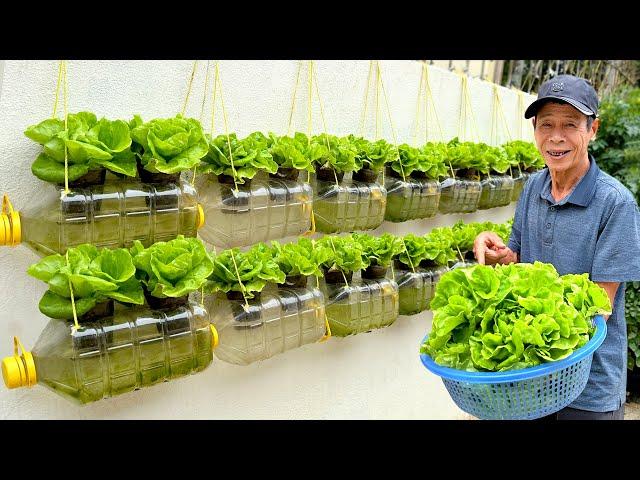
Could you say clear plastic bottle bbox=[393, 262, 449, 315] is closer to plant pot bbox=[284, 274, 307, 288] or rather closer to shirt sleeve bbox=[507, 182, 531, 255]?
shirt sleeve bbox=[507, 182, 531, 255]

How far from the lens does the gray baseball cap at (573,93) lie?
2074mm

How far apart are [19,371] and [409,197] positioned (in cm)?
222

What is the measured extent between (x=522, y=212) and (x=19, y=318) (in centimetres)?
204

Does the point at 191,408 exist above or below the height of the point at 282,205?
below

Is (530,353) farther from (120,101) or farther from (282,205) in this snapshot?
(120,101)

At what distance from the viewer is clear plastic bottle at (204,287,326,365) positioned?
7.77 feet

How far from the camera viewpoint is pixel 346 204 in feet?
9.55

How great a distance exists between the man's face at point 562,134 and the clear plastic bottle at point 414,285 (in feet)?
4.20

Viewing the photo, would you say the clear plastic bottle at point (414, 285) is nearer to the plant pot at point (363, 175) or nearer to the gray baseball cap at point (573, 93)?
the plant pot at point (363, 175)

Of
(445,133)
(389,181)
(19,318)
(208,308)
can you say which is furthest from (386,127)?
(19,318)

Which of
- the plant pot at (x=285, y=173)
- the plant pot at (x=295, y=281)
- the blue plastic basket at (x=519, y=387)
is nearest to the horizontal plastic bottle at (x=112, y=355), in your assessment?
the plant pot at (x=295, y=281)

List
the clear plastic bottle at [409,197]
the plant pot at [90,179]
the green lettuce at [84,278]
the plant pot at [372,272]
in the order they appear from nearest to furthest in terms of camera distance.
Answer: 1. the green lettuce at [84,278]
2. the plant pot at [90,179]
3. the plant pot at [372,272]
4. the clear plastic bottle at [409,197]

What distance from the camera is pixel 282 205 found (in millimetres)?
2547

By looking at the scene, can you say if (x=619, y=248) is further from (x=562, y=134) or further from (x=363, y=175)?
(x=363, y=175)
